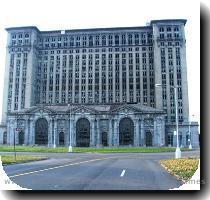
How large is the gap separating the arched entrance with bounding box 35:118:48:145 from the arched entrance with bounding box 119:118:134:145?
2540cm

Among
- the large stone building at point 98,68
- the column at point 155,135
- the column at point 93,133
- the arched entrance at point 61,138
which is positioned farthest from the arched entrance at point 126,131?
the arched entrance at point 61,138

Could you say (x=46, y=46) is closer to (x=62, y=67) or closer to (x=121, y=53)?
(x=62, y=67)

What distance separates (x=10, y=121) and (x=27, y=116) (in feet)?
22.5

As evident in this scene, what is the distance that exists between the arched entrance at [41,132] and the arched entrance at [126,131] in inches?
1000

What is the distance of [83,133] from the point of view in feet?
348

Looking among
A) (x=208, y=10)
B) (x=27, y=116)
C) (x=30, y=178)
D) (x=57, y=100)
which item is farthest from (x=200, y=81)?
(x=57, y=100)

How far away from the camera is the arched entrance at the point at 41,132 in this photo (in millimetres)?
103812

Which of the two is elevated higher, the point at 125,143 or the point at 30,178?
the point at 30,178

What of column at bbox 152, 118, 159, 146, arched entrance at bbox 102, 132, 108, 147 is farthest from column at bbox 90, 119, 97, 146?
column at bbox 152, 118, 159, 146

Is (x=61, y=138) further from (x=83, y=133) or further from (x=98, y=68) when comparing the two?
(x=98, y=68)

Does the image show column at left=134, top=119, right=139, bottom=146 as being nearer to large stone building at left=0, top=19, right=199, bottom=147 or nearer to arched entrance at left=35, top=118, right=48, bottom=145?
large stone building at left=0, top=19, right=199, bottom=147

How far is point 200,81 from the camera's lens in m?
15.0

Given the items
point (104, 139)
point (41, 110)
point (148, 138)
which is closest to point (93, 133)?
point (104, 139)

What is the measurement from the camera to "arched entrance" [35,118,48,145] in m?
104
